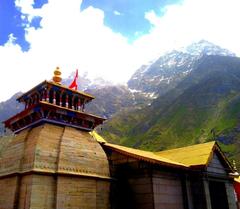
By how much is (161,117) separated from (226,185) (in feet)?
513

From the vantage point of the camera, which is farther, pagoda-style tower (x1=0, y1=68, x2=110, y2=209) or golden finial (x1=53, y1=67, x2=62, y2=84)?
golden finial (x1=53, y1=67, x2=62, y2=84)

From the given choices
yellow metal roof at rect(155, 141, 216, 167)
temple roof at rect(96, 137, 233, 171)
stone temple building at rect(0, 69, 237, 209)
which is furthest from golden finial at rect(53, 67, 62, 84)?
yellow metal roof at rect(155, 141, 216, 167)

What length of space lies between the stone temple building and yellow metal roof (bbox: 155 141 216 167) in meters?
0.10

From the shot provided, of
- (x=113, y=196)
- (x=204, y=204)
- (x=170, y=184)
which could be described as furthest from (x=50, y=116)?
(x=204, y=204)

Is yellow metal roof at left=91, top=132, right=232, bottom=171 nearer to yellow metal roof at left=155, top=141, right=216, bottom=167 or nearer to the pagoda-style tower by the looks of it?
yellow metal roof at left=155, top=141, right=216, bottom=167

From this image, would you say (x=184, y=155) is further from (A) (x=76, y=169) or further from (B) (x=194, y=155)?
(A) (x=76, y=169)

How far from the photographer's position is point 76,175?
21578 mm

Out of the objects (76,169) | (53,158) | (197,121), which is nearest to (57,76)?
(53,158)

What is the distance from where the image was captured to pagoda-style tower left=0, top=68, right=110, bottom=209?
20.2m

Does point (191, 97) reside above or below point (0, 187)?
above

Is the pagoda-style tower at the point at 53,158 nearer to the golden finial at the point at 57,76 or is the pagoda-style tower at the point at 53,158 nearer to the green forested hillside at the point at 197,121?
Result: the golden finial at the point at 57,76

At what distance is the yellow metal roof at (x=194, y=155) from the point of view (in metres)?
28.8

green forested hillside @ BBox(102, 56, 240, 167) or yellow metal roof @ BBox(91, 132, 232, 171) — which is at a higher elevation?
green forested hillside @ BBox(102, 56, 240, 167)

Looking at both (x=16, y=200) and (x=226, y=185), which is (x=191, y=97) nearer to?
(x=226, y=185)
